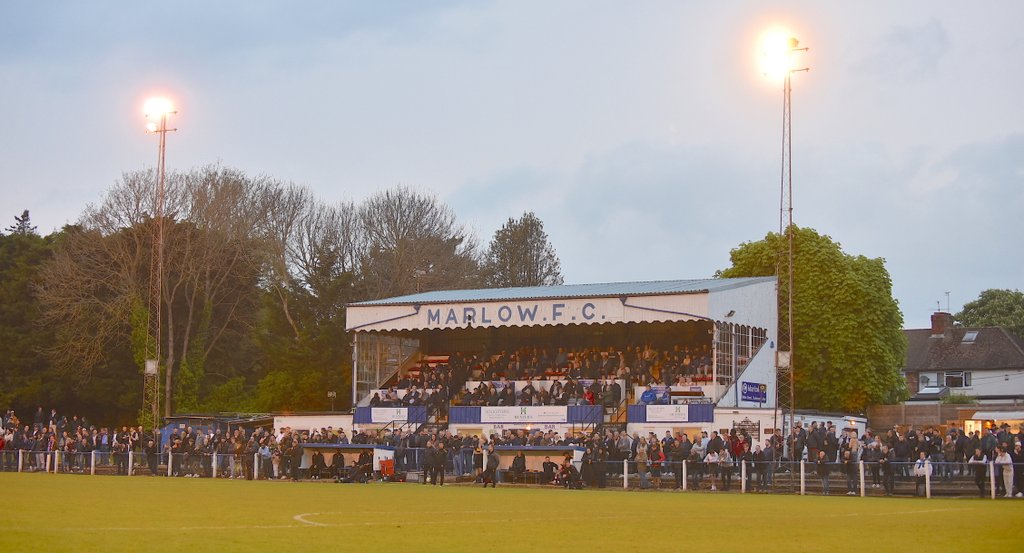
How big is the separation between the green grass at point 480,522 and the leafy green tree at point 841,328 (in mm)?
31860

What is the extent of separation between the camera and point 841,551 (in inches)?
575

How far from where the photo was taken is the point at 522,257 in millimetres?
92062

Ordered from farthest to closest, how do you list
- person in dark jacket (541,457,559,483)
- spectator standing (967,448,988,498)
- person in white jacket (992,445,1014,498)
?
1. person in dark jacket (541,457,559,483)
2. spectator standing (967,448,988,498)
3. person in white jacket (992,445,1014,498)

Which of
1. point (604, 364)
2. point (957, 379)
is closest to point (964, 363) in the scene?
point (957, 379)

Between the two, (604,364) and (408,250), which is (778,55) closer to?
(604,364)

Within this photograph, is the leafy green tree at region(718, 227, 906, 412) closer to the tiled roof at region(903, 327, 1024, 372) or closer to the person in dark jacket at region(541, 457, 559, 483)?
the tiled roof at region(903, 327, 1024, 372)

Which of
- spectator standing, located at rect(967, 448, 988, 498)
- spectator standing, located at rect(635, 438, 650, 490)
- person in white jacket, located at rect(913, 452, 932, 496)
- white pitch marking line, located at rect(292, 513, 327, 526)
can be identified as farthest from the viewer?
spectator standing, located at rect(635, 438, 650, 490)

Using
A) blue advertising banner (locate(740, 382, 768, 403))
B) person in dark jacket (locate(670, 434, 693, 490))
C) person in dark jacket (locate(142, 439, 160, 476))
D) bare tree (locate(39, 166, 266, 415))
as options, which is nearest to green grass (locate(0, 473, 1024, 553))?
person in dark jacket (locate(670, 434, 693, 490))

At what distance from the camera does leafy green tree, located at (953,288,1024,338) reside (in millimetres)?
91812

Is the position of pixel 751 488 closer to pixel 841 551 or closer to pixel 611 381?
pixel 611 381

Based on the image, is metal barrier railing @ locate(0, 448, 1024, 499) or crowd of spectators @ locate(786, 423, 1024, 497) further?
metal barrier railing @ locate(0, 448, 1024, 499)

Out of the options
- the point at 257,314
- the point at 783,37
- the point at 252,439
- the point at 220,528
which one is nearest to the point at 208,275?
the point at 257,314

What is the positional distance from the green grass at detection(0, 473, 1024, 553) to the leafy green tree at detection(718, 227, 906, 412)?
1254 inches

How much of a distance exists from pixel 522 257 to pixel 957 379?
2993cm
